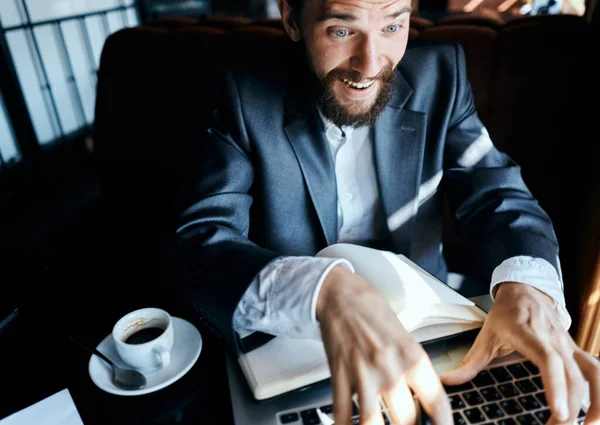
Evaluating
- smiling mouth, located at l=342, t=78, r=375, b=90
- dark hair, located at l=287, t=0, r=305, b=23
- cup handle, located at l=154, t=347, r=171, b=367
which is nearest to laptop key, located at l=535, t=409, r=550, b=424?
cup handle, located at l=154, t=347, r=171, b=367

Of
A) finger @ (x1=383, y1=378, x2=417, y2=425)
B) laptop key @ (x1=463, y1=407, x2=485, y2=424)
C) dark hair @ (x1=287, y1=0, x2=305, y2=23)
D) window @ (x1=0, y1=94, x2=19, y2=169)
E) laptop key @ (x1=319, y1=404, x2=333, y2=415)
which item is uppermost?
dark hair @ (x1=287, y1=0, x2=305, y2=23)

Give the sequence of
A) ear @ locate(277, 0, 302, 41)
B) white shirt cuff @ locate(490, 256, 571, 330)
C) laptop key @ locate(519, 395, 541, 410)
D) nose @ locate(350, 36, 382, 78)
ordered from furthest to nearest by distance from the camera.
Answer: ear @ locate(277, 0, 302, 41) < nose @ locate(350, 36, 382, 78) < white shirt cuff @ locate(490, 256, 571, 330) < laptop key @ locate(519, 395, 541, 410)

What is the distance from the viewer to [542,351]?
555 millimetres

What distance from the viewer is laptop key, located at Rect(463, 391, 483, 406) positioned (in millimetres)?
551

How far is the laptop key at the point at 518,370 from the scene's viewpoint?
59 cm

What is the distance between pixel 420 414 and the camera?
47 centimetres

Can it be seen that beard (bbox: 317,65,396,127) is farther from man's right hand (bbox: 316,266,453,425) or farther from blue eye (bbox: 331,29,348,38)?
man's right hand (bbox: 316,266,453,425)

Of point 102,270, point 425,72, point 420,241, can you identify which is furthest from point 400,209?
point 102,270

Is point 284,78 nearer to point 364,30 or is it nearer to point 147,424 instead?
point 364,30

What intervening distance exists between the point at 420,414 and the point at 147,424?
1.18 ft

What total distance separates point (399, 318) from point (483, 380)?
128 millimetres

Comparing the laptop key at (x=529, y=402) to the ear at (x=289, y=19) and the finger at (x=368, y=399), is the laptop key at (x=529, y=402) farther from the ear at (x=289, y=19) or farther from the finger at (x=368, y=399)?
the ear at (x=289, y=19)

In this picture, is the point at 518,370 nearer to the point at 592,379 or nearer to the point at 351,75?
the point at 592,379

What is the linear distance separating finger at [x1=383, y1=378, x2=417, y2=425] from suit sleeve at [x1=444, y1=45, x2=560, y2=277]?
1.39ft
